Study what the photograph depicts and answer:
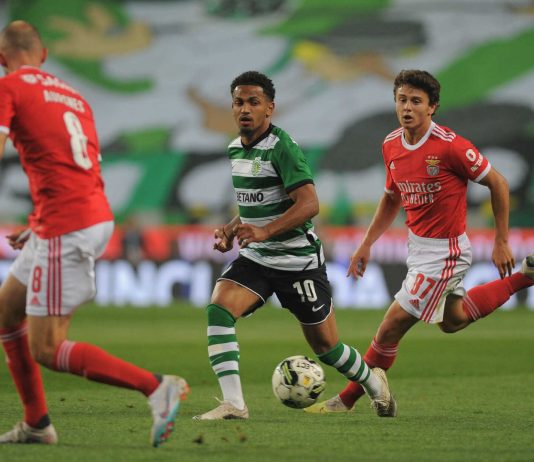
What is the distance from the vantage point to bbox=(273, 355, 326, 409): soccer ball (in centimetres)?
689

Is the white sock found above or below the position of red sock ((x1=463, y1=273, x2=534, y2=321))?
below

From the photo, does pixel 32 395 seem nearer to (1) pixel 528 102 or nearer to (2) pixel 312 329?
(2) pixel 312 329

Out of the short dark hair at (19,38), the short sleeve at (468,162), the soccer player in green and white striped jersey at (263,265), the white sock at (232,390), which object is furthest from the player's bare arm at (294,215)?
the short dark hair at (19,38)

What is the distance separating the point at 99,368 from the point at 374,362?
2.58 meters

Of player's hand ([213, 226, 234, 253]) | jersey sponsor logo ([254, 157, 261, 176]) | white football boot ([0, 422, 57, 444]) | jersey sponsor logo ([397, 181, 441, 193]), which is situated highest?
jersey sponsor logo ([254, 157, 261, 176])

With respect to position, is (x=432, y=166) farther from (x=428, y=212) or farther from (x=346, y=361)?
(x=346, y=361)

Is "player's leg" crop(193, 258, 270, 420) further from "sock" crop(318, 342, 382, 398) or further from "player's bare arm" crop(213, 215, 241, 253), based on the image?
"sock" crop(318, 342, 382, 398)

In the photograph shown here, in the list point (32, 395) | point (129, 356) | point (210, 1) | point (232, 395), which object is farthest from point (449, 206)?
point (210, 1)

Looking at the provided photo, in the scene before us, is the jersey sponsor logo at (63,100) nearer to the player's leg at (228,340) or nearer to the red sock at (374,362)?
the player's leg at (228,340)

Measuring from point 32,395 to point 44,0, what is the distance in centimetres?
2760

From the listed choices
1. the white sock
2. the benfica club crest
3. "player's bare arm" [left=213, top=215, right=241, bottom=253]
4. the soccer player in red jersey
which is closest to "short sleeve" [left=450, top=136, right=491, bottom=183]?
the benfica club crest

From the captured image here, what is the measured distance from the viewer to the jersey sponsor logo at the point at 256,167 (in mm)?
6762

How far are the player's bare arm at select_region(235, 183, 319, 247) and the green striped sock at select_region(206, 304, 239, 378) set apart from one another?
1.74ft

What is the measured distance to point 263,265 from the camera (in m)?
6.84
